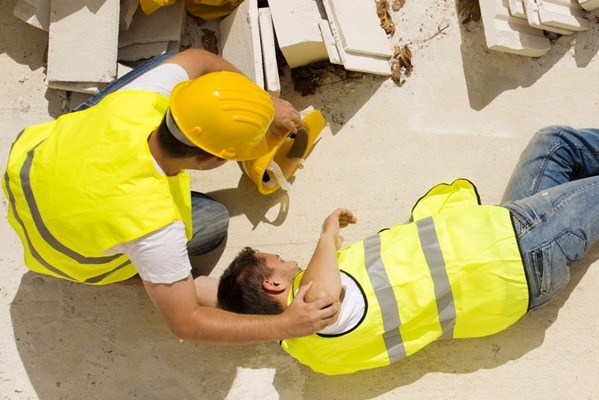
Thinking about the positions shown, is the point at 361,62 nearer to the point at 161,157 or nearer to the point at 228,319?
the point at 161,157

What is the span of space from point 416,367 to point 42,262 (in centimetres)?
173

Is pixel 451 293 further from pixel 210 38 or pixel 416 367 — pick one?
pixel 210 38

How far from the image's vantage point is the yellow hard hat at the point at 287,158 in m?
3.22

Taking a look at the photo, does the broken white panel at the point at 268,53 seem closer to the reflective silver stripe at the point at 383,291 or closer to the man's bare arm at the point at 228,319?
the reflective silver stripe at the point at 383,291

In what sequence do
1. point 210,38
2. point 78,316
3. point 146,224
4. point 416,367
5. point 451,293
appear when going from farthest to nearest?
point 210,38 < point 78,316 < point 416,367 < point 451,293 < point 146,224

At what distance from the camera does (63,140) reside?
8.09 feet

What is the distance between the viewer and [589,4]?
3252mm

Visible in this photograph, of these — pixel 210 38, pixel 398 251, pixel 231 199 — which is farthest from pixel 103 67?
pixel 398 251

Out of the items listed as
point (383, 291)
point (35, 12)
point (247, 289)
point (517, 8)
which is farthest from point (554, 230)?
point (35, 12)

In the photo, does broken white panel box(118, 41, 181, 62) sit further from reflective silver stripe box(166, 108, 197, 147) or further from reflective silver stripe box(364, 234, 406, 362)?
reflective silver stripe box(364, 234, 406, 362)

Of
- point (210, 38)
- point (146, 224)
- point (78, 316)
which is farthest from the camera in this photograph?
point (210, 38)

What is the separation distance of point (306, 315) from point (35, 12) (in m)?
2.13

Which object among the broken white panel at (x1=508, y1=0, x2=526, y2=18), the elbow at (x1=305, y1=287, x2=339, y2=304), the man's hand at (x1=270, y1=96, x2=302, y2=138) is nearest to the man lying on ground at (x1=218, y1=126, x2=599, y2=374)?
the elbow at (x1=305, y1=287, x2=339, y2=304)

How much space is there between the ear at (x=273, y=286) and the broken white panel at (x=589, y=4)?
1989 millimetres
